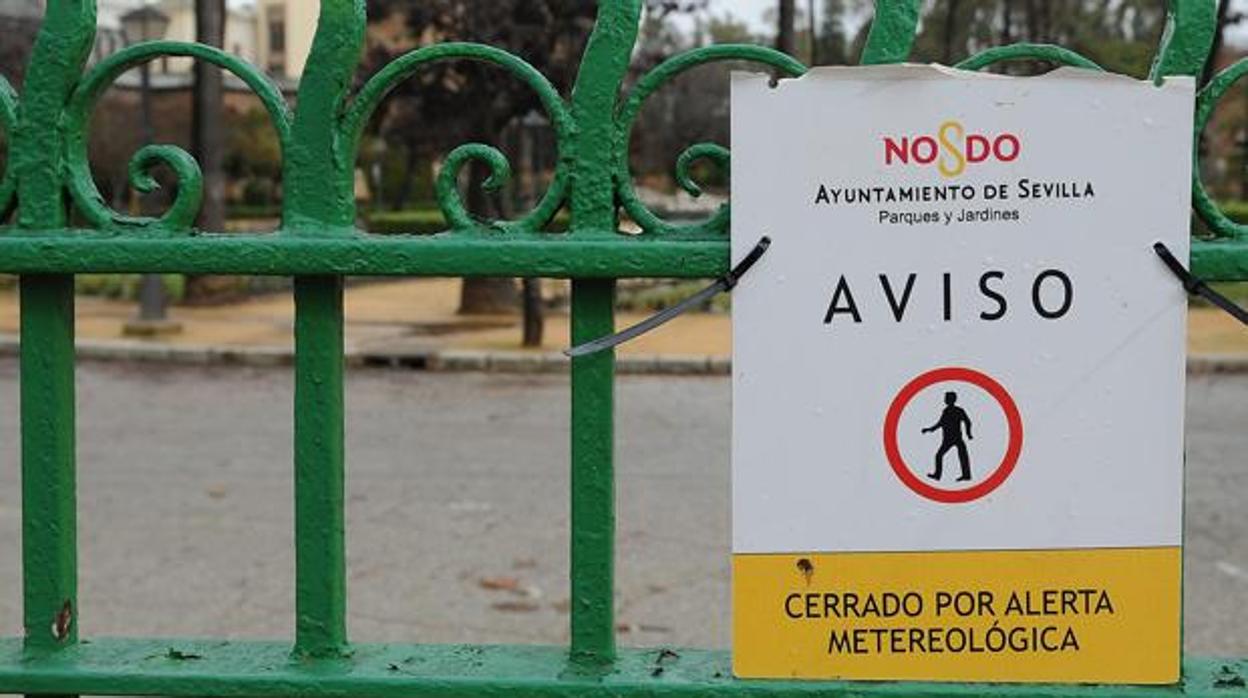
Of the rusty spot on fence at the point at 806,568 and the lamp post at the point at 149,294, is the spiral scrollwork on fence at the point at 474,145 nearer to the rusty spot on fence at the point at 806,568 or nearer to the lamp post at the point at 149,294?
the rusty spot on fence at the point at 806,568

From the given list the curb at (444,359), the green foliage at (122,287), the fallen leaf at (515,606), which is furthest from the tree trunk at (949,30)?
the fallen leaf at (515,606)

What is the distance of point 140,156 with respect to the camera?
204 centimetres

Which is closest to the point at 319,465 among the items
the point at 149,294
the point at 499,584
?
the point at 499,584

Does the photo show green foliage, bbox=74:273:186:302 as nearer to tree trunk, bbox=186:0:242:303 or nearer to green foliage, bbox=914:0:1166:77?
tree trunk, bbox=186:0:242:303


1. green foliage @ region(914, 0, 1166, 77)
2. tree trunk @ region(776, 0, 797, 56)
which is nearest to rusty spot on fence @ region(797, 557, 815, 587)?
tree trunk @ region(776, 0, 797, 56)

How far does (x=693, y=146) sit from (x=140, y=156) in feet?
2.27

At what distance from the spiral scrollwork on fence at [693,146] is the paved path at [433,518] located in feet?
12.5

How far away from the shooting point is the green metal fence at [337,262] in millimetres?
1975

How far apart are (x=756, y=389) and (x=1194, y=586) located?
4.96m

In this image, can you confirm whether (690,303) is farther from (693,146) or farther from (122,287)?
(122,287)

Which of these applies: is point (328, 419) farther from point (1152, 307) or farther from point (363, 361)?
point (363, 361)

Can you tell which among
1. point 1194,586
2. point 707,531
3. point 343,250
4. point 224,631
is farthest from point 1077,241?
point 707,531

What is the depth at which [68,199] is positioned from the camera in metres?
2.08

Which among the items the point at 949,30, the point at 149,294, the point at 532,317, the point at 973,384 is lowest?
the point at 973,384
